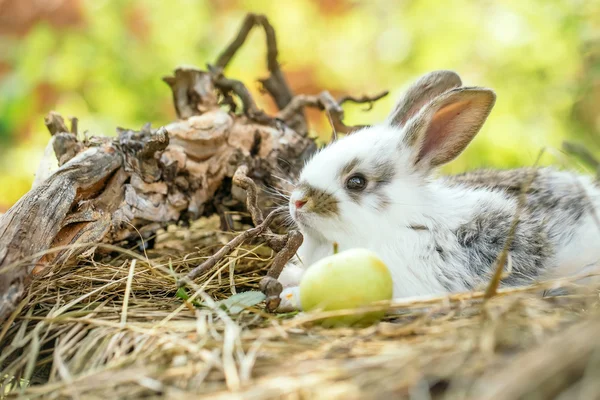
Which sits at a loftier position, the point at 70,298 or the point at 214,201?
the point at 214,201

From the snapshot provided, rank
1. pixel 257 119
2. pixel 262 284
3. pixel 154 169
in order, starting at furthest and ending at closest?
pixel 257 119, pixel 154 169, pixel 262 284

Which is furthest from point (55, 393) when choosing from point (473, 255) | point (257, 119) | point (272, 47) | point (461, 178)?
point (272, 47)

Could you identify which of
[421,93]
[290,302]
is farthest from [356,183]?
[421,93]

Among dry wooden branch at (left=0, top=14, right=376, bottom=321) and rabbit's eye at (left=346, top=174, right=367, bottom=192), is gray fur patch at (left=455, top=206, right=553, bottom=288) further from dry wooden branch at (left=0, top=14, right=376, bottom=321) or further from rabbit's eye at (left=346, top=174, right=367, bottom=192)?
dry wooden branch at (left=0, top=14, right=376, bottom=321)

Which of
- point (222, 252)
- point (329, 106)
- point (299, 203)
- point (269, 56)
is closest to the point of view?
point (222, 252)

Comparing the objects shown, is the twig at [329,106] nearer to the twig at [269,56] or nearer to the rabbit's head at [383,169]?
the twig at [269,56]

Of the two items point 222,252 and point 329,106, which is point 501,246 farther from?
point 329,106

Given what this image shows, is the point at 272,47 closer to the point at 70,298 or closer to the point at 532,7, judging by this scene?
the point at 70,298
